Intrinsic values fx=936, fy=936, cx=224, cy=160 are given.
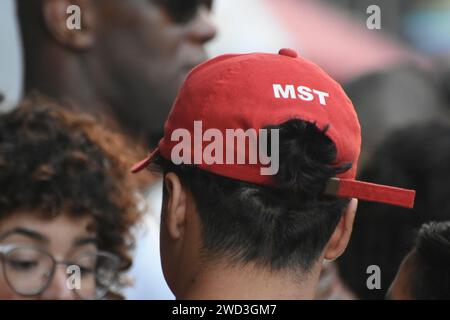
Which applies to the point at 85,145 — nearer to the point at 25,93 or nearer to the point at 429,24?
the point at 25,93

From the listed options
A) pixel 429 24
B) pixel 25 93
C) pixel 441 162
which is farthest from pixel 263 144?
pixel 429 24

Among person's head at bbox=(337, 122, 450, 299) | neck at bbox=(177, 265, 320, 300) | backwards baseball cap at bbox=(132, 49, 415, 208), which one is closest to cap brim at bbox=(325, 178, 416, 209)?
backwards baseball cap at bbox=(132, 49, 415, 208)

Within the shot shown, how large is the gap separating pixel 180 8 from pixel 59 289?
4.02ft

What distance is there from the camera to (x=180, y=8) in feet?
10.4

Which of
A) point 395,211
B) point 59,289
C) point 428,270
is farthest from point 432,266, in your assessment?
point 59,289

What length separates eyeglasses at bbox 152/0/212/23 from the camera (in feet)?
10.4

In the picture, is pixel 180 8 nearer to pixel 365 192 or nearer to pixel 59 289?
pixel 59 289

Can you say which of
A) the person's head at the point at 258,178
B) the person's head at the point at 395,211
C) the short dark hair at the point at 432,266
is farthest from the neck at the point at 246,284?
the person's head at the point at 395,211

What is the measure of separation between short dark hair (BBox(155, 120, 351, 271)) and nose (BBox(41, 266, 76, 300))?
905mm

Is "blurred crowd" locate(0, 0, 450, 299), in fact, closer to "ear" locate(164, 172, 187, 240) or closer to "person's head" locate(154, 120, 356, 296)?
"person's head" locate(154, 120, 356, 296)

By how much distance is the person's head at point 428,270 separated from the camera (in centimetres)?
182

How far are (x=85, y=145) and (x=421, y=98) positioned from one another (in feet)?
7.59

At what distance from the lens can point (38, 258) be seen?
2.32 metres

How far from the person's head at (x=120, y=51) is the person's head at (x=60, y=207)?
0.53 metres
